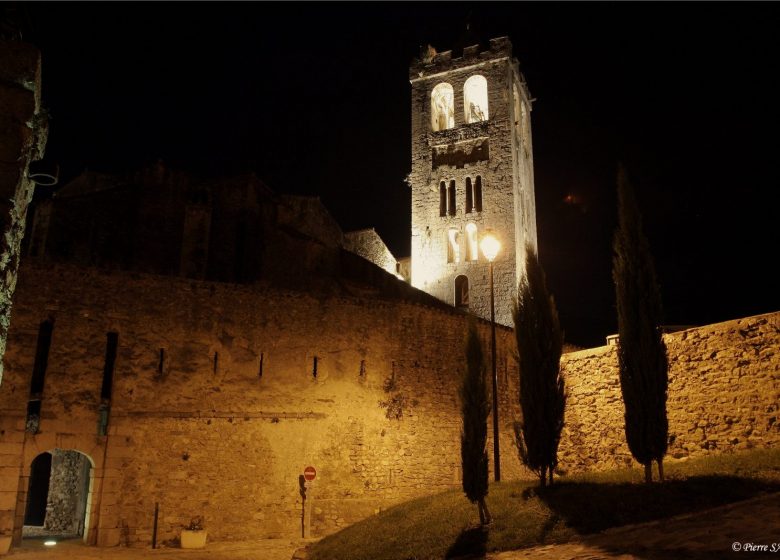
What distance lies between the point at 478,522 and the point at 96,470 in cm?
868

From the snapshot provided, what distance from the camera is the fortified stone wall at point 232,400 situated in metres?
15.0

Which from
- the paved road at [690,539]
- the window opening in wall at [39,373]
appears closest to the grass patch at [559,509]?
the paved road at [690,539]

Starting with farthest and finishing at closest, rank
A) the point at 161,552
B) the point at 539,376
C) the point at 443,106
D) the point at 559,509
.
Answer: the point at 443,106, the point at 161,552, the point at 539,376, the point at 559,509

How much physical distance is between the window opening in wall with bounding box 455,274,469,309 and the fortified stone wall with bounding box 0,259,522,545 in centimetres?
1724

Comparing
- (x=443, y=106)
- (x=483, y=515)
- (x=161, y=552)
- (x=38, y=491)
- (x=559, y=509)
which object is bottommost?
(x=161, y=552)

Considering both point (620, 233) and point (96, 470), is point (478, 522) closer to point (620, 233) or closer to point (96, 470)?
point (620, 233)

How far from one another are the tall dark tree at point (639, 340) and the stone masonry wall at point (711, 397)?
2.09 m

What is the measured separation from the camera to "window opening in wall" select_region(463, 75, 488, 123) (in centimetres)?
4094

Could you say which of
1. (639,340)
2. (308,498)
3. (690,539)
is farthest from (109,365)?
(690,539)

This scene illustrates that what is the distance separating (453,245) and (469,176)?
4.13 meters

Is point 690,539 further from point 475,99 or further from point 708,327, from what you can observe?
point 475,99

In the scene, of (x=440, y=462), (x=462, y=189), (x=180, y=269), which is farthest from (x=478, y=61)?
(x=440, y=462)

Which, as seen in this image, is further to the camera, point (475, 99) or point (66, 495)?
point (475, 99)

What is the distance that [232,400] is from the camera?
16625 millimetres
